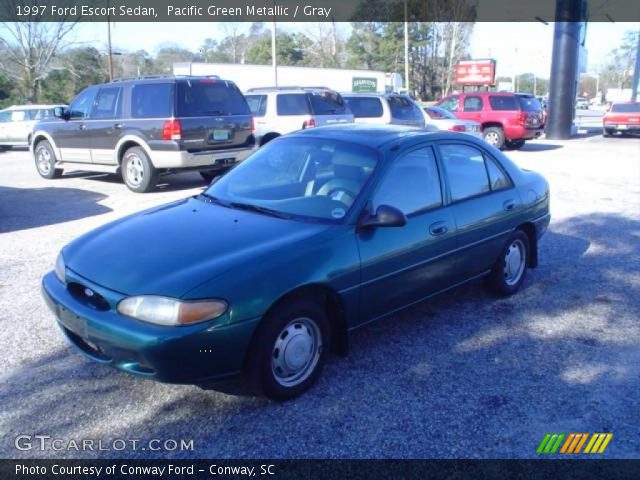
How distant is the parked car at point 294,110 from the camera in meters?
12.4

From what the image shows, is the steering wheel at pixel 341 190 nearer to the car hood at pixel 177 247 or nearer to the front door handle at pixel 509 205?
the car hood at pixel 177 247

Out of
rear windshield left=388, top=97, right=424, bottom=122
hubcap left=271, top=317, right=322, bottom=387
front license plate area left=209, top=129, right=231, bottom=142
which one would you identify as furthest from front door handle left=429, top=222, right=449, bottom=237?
rear windshield left=388, top=97, right=424, bottom=122

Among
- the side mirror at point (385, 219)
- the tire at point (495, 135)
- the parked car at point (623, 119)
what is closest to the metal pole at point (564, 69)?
the parked car at point (623, 119)

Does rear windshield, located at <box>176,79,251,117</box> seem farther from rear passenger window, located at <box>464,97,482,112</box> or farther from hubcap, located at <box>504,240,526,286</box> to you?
rear passenger window, located at <box>464,97,482,112</box>

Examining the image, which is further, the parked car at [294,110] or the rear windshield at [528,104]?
the rear windshield at [528,104]

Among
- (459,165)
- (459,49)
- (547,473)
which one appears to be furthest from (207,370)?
(459,49)

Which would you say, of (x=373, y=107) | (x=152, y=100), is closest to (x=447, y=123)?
(x=373, y=107)

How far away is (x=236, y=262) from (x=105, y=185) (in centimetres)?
931

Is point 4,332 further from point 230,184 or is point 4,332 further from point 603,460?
point 603,460

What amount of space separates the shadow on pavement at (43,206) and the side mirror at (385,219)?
5990 millimetres

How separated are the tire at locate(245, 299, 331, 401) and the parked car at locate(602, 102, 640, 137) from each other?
26.6 metres

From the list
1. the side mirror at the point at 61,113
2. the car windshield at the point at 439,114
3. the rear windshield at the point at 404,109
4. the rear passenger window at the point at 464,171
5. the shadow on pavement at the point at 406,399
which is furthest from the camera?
the car windshield at the point at 439,114

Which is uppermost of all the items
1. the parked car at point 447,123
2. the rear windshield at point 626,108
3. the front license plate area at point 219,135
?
the rear windshield at point 626,108

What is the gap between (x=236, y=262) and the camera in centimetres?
320
